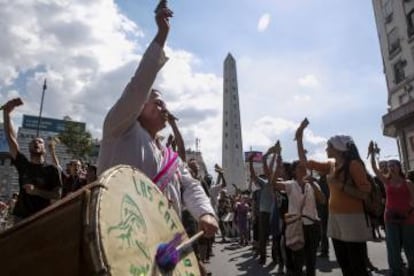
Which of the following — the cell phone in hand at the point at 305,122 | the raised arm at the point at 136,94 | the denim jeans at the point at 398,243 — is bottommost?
the denim jeans at the point at 398,243

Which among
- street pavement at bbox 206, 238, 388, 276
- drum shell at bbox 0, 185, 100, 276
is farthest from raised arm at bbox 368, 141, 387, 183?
drum shell at bbox 0, 185, 100, 276

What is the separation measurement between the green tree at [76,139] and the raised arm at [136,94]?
39.9 metres

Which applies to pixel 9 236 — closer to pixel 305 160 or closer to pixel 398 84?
pixel 305 160

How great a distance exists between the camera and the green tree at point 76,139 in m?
40.9

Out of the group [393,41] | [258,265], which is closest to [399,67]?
[393,41]

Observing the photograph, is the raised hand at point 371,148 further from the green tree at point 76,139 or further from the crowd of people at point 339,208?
the green tree at point 76,139

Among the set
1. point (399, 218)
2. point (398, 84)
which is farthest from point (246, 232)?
point (398, 84)

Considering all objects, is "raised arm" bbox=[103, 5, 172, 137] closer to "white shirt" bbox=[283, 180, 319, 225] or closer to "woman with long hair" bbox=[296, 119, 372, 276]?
"woman with long hair" bbox=[296, 119, 372, 276]

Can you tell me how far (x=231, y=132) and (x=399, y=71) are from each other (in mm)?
48639

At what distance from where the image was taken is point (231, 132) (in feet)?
265

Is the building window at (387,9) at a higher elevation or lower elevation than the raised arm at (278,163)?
higher

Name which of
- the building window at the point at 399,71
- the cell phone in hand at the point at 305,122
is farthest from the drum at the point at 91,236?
the building window at the point at 399,71

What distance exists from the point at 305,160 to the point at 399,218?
6.48 ft

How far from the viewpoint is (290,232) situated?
18.7ft
